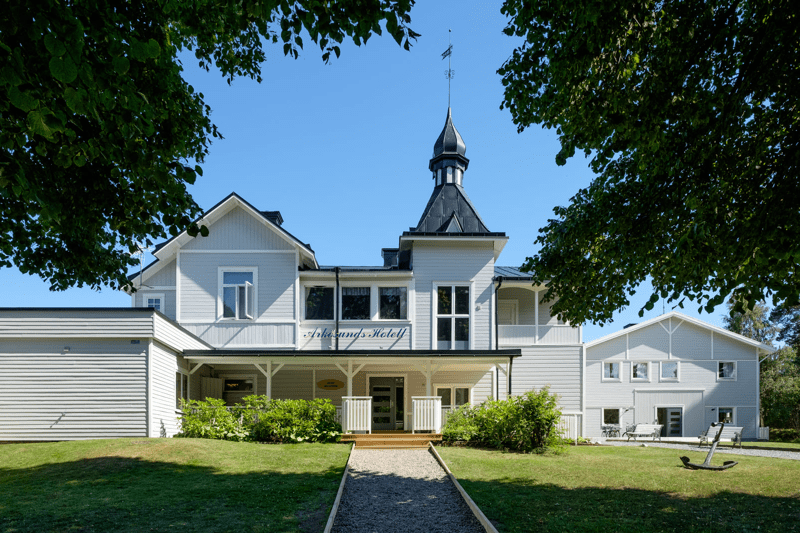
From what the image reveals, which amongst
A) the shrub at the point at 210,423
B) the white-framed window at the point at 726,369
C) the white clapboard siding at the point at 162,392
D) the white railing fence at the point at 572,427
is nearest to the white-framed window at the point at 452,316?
the white railing fence at the point at 572,427

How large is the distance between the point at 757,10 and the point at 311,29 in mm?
5571

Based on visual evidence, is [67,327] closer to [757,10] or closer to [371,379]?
[371,379]

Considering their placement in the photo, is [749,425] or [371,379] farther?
[749,425]

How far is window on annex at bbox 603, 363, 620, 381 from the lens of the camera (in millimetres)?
30092

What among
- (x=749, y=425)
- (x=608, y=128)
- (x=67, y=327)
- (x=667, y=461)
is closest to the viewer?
(x=608, y=128)

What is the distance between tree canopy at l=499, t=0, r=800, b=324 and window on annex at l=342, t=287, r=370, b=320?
46.7 ft

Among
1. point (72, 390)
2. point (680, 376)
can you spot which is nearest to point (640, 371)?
point (680, 376)

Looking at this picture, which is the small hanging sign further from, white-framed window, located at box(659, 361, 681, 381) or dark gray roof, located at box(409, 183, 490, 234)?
white-framed window, located at box(659, 361, 681, 381)

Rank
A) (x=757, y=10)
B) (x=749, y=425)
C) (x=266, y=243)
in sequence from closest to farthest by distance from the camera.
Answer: (x=757, y=10)
(x=266, y=243)
(x=749, y=425)

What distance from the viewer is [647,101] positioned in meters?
7.94

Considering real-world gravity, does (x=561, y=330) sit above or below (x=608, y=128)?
below

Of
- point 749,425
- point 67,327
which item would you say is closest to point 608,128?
point 67,327

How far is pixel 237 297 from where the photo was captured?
22203 millimetres

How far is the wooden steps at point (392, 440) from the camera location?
17.6 meters
